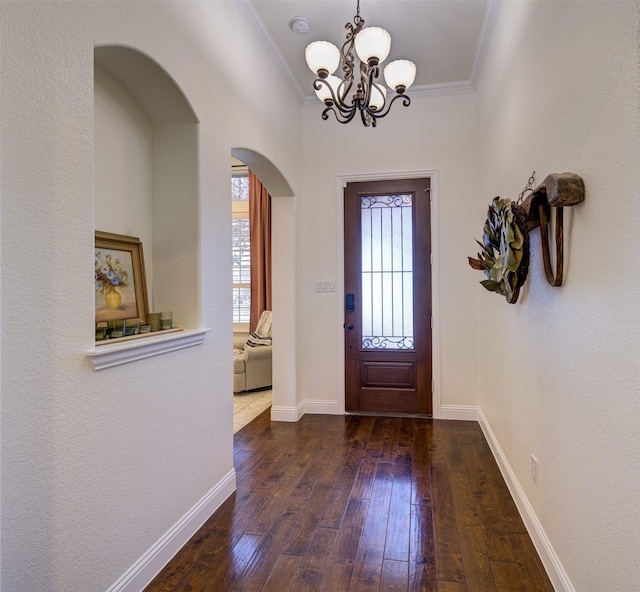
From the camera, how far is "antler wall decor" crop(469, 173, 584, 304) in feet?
4.83

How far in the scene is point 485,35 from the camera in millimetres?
3195

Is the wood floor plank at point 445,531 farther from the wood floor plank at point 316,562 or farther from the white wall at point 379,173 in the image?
the white wall at point 379,173

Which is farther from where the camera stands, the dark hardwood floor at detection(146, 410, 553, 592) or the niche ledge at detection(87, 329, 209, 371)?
the dark hardwood floor at detection(146, 410, 553, 592)

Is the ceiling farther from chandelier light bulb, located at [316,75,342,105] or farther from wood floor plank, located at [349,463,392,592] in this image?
wood floor plank, located at [349,463,392,592]

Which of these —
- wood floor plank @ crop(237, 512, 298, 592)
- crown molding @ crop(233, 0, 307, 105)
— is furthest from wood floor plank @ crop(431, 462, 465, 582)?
crown molding @ crop(233, 0, 307, 105)

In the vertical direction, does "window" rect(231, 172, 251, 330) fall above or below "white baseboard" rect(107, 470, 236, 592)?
above

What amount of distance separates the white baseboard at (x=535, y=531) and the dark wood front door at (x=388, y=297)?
1234 millimetres

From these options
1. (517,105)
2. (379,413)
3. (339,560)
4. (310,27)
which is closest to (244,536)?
(339,560)

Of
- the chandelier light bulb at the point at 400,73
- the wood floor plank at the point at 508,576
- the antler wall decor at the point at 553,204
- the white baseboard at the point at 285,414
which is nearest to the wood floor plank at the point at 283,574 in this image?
the wood floor plank at the point at 508,576

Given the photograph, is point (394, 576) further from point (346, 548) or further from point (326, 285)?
point (326, 285)

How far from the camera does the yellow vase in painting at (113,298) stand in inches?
76.4

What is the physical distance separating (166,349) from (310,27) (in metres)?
2.52

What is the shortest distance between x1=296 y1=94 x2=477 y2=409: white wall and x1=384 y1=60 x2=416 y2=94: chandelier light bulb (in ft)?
4.75

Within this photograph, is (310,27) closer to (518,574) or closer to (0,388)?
(0,388)
